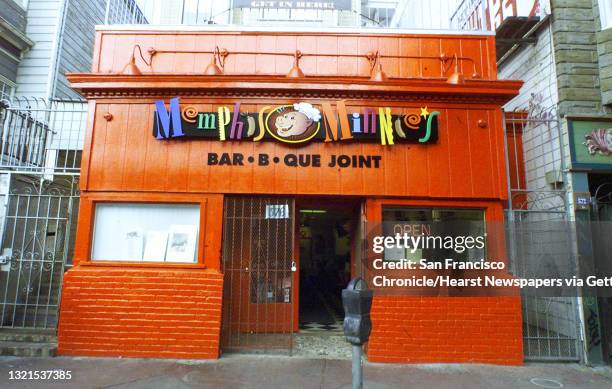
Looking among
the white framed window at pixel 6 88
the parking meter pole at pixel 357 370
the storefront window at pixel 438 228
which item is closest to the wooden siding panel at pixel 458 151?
the storefront window at pixel 438 228

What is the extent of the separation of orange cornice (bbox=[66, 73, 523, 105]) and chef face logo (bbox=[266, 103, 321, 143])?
0.31 m

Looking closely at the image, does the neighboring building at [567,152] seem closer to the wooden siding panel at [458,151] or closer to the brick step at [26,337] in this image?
the wooden siding panel at [458,151]

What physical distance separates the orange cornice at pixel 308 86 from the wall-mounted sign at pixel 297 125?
0.89ft

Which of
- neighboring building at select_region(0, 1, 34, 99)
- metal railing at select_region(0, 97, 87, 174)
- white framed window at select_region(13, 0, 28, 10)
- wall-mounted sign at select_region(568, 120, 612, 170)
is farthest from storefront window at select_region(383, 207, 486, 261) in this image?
white framed window at select_region(13, 0, 28, 10)

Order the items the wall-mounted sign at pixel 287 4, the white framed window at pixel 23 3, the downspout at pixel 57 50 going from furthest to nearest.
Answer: the white framed window at pixel 23 3, the downspout at pixel 57 50, the wall-mounted sign at pixel 287 4

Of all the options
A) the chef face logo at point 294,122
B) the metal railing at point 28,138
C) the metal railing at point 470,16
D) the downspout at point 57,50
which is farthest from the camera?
the downspout at point 57,50

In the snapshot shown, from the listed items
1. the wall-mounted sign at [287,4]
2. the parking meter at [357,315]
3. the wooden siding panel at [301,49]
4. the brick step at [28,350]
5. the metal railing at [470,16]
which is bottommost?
the brick step at [28,350]

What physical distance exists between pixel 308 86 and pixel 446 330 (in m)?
4.55

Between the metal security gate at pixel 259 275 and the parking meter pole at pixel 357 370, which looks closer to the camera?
the parking meter pole at pixel 357 370

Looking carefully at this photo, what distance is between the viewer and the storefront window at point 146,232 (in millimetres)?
6605

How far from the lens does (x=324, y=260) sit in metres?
14.8

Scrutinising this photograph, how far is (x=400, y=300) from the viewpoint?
251 inches

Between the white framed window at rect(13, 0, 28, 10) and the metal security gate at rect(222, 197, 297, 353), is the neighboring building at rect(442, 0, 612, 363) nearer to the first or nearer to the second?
the metal security gate at rect(222, 197, 297, 353)

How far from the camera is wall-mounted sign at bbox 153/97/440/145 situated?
668cm
